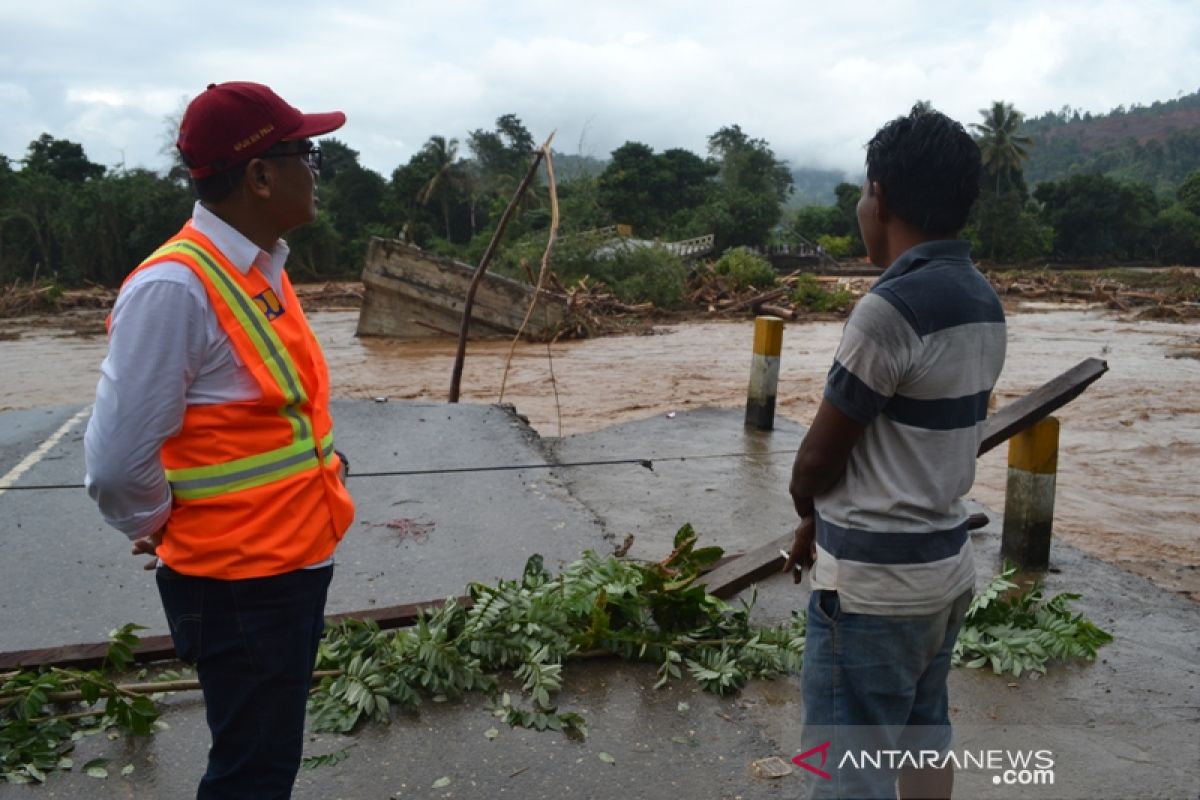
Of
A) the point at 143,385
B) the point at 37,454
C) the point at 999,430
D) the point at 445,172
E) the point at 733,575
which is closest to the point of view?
the point at 143,385

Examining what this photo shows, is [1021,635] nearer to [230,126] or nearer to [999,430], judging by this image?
[999,430]

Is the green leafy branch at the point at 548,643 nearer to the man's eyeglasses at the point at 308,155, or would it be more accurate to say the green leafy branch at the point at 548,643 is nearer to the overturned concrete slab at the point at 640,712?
the overturned concrete slab at the point at 640,712

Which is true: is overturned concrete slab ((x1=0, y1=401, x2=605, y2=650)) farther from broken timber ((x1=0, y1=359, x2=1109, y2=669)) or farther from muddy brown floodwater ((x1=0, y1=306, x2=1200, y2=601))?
muddy brown floodwater ((x1=0, y1=306, x2=1200, y2=601))

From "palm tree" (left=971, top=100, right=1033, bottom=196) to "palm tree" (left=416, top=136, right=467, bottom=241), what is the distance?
3346 centimetres

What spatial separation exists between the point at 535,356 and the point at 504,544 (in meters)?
13.6

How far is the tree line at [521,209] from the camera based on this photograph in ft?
135

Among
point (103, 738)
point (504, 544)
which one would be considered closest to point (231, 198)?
point (103, 738)

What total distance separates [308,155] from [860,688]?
1.60m

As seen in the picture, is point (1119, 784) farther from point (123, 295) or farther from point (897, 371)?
point (123, 295)

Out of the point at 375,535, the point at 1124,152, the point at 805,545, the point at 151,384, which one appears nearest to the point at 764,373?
the point at 375,535

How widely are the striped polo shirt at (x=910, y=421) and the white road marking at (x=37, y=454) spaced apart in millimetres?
5460

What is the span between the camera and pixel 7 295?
30.8 m

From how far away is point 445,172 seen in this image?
53344 mm

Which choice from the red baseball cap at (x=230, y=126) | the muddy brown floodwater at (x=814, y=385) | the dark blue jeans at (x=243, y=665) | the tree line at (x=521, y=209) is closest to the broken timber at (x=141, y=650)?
the dark blue jeans at (x=243, y=665)
